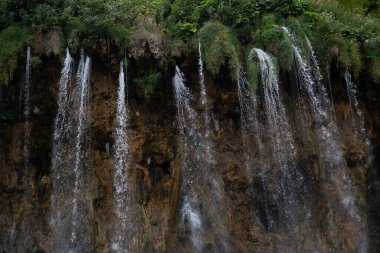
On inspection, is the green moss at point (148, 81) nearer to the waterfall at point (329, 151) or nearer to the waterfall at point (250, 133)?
the waterfall at point (250, 133)

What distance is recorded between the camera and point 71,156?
397 inches

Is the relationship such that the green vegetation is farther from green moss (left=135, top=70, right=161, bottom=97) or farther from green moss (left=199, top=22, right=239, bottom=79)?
green moss (left=135, top=70, right=161, bottom=97)

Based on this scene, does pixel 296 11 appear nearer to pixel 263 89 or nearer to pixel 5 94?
pixel 263 89

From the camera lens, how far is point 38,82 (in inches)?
403

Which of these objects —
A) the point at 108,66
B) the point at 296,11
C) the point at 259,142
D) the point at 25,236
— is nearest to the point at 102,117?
the point at 108,66

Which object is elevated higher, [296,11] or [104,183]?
[296,11]

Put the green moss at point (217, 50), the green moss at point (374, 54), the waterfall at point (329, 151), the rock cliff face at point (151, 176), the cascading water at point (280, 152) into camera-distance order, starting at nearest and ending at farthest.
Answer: the rock cliff face at point (151, 176), the green moss at point (217, 50), the cascading water at point (280, 152), the waterfall at point (329, 151), the green moss at point (374, 54)

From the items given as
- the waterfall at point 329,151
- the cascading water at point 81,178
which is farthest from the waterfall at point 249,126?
the cascading water at point 81,178

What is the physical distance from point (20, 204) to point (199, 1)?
718 centimetres

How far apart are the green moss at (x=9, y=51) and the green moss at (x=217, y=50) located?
419 cm

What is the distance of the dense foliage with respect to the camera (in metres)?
10.1

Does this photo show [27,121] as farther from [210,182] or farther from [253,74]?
[253,74]

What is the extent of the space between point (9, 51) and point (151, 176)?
14.3 feet

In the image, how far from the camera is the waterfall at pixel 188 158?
32.4 feet
